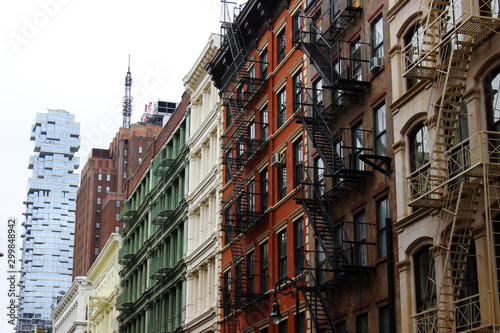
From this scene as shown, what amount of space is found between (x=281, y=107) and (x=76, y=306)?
265 ft

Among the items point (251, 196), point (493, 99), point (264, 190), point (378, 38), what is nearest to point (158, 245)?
point (251, 196)

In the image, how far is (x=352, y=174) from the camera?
1257 inches

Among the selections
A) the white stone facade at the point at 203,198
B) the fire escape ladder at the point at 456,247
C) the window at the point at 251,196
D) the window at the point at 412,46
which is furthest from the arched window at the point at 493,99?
the white stone facade at the point at 203,198

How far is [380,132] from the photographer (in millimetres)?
31391

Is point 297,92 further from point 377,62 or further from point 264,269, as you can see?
point 377,62

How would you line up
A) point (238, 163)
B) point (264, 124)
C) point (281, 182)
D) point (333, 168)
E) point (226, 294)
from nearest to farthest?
point (333, 168) < point (281, 182) < point (264, 124) < point (226, 294) < point (238, 163)

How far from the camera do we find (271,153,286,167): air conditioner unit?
135 ft

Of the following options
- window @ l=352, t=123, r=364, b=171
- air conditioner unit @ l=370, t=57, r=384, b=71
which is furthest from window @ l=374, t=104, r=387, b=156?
air conditioner unit @ l=370, t=57, r=384, b=71

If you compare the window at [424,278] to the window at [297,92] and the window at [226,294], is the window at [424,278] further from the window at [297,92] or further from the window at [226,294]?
the window at [226,294]

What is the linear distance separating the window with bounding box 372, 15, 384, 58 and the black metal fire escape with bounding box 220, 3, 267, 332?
12561 millimetres

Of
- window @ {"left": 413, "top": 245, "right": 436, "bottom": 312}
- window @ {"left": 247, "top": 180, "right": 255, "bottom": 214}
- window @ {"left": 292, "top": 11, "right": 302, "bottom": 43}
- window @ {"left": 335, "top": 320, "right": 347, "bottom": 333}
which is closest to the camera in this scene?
window @ {"left": 413, "top": 245, "right": 436, "bottom": 312}

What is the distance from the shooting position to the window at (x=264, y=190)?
44.2 metres

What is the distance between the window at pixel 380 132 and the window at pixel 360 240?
259cm

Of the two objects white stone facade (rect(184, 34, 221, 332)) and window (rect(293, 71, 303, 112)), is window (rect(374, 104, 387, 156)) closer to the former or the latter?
window (rect(293, 71, 303, 112))
